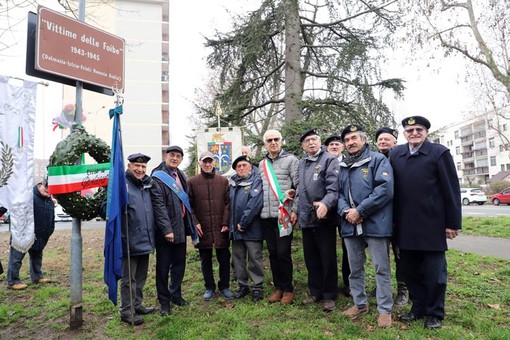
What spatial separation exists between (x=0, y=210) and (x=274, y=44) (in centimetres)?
Answer: 775

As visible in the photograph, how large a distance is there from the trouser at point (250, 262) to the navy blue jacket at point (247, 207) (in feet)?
0.47

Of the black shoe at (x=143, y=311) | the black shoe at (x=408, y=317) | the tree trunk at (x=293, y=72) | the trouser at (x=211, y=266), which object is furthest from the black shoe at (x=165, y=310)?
the tree trunk at (x=293, y=72)

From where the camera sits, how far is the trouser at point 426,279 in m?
3.73

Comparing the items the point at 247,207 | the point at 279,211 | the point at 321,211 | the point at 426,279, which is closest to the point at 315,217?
the point at 321,211

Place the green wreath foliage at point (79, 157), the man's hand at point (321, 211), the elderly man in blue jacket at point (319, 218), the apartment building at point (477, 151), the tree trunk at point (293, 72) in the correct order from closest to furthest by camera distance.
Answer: the green wreath foliage at point (79, 157), the man's hand at point (321, 211), the elderly man in blue jacket at point (319, 218), the tree trunk at point (293, 72), the apartment building at point (477, 151)

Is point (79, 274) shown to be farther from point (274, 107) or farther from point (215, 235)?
point (274, 107)

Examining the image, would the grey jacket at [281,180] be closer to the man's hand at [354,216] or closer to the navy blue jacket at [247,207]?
the navy blue jacket at [247,207]

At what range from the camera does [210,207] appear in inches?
199

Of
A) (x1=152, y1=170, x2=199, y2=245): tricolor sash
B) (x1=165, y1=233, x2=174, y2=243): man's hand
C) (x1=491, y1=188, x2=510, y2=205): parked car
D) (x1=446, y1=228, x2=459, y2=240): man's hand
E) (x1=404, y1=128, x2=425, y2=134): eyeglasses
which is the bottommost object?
(x1=491, y1=188, x2=510, y2=205): parked car

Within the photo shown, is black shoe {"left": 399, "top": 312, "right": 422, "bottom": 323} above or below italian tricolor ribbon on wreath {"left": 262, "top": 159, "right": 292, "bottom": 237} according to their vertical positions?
below

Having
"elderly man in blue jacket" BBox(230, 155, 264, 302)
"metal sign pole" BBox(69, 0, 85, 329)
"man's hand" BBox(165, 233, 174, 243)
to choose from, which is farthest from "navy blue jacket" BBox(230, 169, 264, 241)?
"metal sign pole" BBox(69, 0, 85, 329)

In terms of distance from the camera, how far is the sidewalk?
24.8 ft

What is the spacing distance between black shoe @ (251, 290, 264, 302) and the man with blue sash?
94 cm

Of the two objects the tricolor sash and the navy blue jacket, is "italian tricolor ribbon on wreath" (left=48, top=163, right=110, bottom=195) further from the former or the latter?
the navy blue jacket
